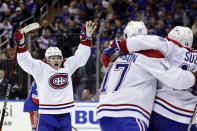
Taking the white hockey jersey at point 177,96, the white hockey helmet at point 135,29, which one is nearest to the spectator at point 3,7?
the white hockey helmet at point 135,29

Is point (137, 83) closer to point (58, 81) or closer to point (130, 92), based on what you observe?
point (130, 92)

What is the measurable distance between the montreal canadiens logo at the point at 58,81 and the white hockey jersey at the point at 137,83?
5.47ft

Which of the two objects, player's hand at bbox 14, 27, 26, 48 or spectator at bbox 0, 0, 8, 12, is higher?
spectator at bbox 0, 0, 8, 12

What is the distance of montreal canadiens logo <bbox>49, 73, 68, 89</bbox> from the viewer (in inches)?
195

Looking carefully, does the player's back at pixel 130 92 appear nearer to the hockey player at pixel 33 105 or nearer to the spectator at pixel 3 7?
the hockey player at pixel 33 105

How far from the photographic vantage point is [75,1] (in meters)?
10.9

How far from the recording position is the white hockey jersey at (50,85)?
16.2ft

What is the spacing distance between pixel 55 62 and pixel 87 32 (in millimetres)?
449

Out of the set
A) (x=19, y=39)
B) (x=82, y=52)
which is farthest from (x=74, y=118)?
(x=19, y=39)

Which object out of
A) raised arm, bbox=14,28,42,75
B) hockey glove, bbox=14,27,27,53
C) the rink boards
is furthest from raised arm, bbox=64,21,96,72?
the rink boards

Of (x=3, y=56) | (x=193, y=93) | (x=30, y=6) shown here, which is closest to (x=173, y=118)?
(x=193, y=93)

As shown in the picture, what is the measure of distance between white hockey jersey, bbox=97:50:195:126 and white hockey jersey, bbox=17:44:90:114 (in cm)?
167

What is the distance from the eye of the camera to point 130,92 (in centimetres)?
328

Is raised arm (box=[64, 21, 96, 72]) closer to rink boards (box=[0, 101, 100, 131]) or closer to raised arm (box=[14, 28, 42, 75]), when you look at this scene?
raised arm (box=[14, 28, 42, 75])
